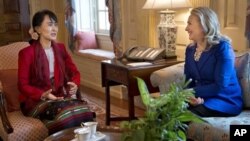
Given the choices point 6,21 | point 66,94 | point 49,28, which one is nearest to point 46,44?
point 49,28

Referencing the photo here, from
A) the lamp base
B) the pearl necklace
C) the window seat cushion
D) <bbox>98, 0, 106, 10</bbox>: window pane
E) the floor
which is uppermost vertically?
<bbox>98, 0, 106, 10</bbox>: window pane

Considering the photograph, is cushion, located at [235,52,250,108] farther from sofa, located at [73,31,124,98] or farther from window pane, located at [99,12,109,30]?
window pane, located at [99,12,109,30]

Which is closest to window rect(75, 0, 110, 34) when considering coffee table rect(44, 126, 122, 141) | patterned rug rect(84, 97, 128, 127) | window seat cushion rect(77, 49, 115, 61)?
window seat cushion rect(77, 49, 115, 61)

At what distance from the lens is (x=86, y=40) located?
200 inches

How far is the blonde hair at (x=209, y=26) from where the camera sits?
2293 millimetres

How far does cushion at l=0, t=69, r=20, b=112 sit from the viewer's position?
2594 millimetres

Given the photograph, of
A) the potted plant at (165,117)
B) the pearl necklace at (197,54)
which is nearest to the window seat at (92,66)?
the pearl necklace at (197,54)

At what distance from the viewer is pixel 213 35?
7.55 feet

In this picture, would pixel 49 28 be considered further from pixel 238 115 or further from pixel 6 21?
pixel 6 21

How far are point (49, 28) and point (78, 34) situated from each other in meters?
2.57

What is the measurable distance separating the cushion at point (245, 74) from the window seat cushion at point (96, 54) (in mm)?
2272

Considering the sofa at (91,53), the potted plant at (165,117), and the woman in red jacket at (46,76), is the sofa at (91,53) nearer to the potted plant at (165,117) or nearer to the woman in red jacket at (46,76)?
the woman in red jacket at (46,76)

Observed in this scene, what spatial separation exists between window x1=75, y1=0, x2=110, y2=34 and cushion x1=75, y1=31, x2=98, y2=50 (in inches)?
5.2

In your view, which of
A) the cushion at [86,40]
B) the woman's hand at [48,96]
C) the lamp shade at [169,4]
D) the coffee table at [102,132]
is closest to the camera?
the coffee table at [102,132]
